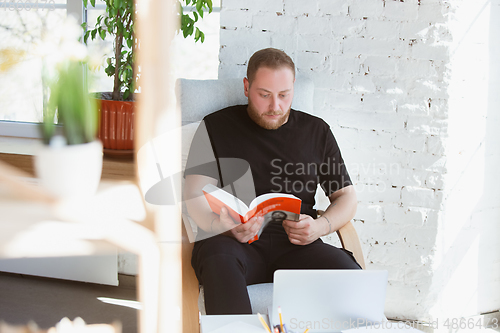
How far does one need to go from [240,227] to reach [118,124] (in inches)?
25.0

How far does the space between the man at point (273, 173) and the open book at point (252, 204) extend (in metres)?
0.05

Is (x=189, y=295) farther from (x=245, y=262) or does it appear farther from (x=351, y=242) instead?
(x=351, y=242)

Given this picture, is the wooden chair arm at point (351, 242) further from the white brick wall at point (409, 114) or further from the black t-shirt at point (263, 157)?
the white brick wall at point (409, 114)

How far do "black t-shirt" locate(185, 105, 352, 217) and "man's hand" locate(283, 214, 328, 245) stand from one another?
15 centimetres

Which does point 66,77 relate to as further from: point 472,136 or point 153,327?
point 472,136

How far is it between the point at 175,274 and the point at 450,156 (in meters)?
1.79

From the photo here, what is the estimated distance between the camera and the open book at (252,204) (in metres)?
1.24

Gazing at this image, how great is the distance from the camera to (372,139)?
6.06 ft

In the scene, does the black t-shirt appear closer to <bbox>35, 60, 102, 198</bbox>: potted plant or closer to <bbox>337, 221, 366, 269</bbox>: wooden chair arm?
<bbox>337, 221, 366, 269</bbox>: wooden chair arm

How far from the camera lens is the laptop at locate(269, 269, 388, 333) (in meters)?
0.77

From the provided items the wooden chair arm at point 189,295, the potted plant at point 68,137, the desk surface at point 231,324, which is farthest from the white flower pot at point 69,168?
the wooden chair arm at point 189,295

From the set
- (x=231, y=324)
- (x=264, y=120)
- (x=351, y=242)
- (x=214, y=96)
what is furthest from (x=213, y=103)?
(x=231, y=324)

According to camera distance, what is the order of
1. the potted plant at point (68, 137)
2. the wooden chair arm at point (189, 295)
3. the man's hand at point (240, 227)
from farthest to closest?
1. the man's hand at point (240, 227)
2. the wooden chair arm at point (189, 295)
3. the potted plant at point (68, 137)

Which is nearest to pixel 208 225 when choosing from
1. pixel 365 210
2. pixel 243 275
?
pixel 243 275
